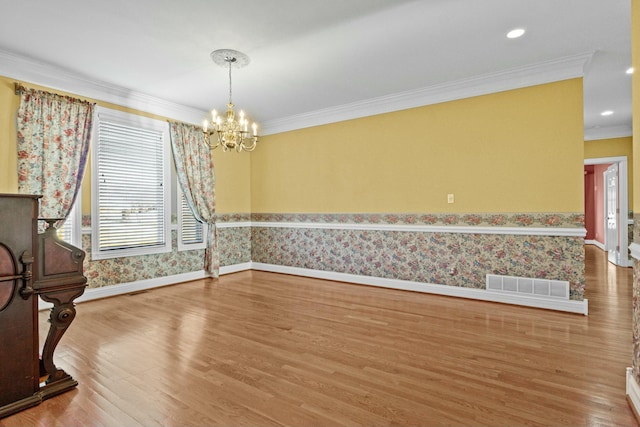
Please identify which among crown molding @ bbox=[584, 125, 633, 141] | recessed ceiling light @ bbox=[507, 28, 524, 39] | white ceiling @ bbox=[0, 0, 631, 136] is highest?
white ceiling @ bbox=[0, 0, 631, 136]

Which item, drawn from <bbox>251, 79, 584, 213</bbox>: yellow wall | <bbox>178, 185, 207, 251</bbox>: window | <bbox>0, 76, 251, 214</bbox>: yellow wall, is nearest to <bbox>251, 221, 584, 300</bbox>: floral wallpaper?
<bbox>251, 79, 584, 213</bbox>: yellow wall

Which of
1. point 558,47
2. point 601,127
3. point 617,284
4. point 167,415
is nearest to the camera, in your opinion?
point 167,415

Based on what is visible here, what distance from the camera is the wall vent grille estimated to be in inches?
163

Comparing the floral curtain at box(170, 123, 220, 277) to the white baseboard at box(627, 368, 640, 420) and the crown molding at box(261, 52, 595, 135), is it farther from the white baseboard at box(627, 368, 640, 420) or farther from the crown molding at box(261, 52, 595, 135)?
the white baseboard at box(627, 368, 640, 420)

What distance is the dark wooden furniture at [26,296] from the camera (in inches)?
82.7

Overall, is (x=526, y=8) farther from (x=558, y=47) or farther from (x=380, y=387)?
(x=380, y=387)

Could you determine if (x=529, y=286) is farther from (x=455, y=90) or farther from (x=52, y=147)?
(x=52, y=147)

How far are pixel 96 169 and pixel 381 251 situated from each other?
4337 millimetres

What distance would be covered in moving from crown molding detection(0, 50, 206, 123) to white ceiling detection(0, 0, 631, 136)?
98mm

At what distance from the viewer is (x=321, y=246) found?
627 cm

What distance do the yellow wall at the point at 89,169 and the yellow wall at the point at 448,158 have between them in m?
0.73

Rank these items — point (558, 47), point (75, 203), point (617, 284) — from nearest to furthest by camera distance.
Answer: point (558, 47) < point (75, 203) < point (617, 284)

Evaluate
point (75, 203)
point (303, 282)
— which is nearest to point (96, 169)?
point (75, 203)

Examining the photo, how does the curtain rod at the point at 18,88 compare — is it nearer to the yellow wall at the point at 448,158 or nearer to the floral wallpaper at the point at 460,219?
the yellow wall at the point at 448,158
